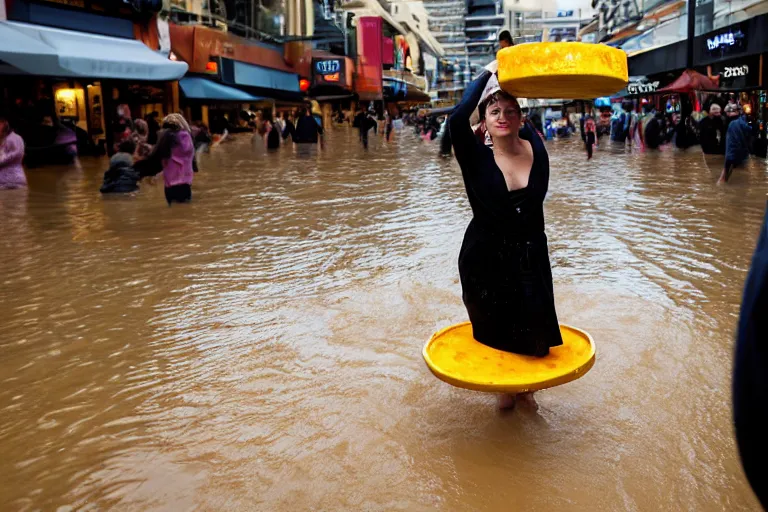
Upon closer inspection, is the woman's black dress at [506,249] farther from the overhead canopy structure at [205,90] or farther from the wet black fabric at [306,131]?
the overhead canopy structure at [205,90]

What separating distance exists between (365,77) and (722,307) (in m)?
47.6

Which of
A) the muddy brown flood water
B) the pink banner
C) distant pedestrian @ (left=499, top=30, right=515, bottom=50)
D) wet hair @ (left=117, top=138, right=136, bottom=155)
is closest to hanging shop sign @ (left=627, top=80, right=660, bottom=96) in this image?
the muddy brown flood water

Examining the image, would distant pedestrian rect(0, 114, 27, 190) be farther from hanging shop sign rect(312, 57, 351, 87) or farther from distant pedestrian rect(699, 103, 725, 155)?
hanging shop sign rect(312, 57, 351, 87)

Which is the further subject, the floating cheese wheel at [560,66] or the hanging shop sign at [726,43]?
the hanging shop sign at [726,43]

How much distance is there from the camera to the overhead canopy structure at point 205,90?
2508cm

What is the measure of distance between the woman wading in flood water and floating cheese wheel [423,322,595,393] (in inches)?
3.2

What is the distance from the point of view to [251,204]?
460 inches

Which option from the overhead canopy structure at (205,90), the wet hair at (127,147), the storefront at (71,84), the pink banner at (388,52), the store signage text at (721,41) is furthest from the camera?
the pink banner at (388,52)

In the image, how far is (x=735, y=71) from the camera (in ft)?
70.6

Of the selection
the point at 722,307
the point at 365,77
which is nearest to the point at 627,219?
the point at 722,307

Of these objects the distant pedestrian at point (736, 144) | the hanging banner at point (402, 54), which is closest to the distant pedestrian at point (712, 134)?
the distant pedestrian at point (736, 144)

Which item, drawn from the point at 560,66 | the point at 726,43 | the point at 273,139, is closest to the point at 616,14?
the point at 726,43

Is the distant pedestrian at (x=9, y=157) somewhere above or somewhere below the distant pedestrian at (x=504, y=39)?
below

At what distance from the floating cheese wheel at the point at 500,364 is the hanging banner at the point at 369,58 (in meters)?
48.6
